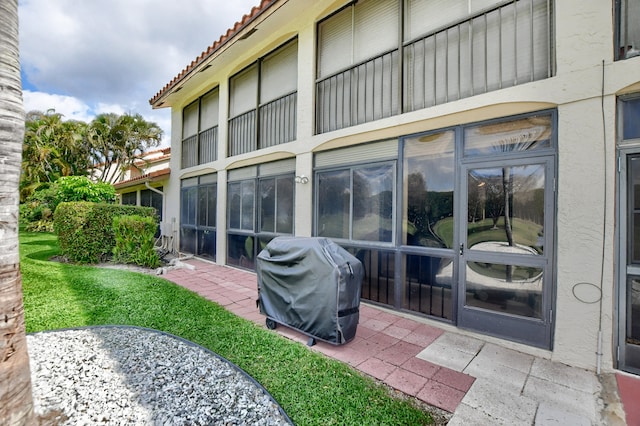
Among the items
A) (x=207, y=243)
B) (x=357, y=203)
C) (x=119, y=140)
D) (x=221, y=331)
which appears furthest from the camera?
(x=119, y=140)

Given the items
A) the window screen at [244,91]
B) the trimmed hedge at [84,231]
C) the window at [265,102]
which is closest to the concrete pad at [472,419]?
the window at [265,102]

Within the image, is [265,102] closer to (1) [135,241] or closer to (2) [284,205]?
(2) [284,205]

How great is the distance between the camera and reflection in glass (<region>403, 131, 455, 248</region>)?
4.83 m

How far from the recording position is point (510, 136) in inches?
169

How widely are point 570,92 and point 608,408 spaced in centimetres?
360

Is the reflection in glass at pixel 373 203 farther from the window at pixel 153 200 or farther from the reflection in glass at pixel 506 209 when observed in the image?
the window at pixel 153 200

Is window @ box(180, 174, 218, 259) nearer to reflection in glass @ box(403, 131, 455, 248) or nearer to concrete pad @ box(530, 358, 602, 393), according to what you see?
reflection in glass @ box(403, 131, 455, 248)

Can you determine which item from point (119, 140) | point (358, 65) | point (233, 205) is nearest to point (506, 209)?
point (358, 65)

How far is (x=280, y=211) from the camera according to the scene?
786 cm

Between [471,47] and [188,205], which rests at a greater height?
[471,47]

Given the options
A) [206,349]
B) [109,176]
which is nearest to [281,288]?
[206,349]

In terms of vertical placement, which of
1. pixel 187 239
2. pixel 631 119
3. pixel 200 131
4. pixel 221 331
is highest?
pixel 200 131

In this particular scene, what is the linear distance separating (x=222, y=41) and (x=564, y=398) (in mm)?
9914

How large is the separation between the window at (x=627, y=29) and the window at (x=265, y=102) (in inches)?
232
